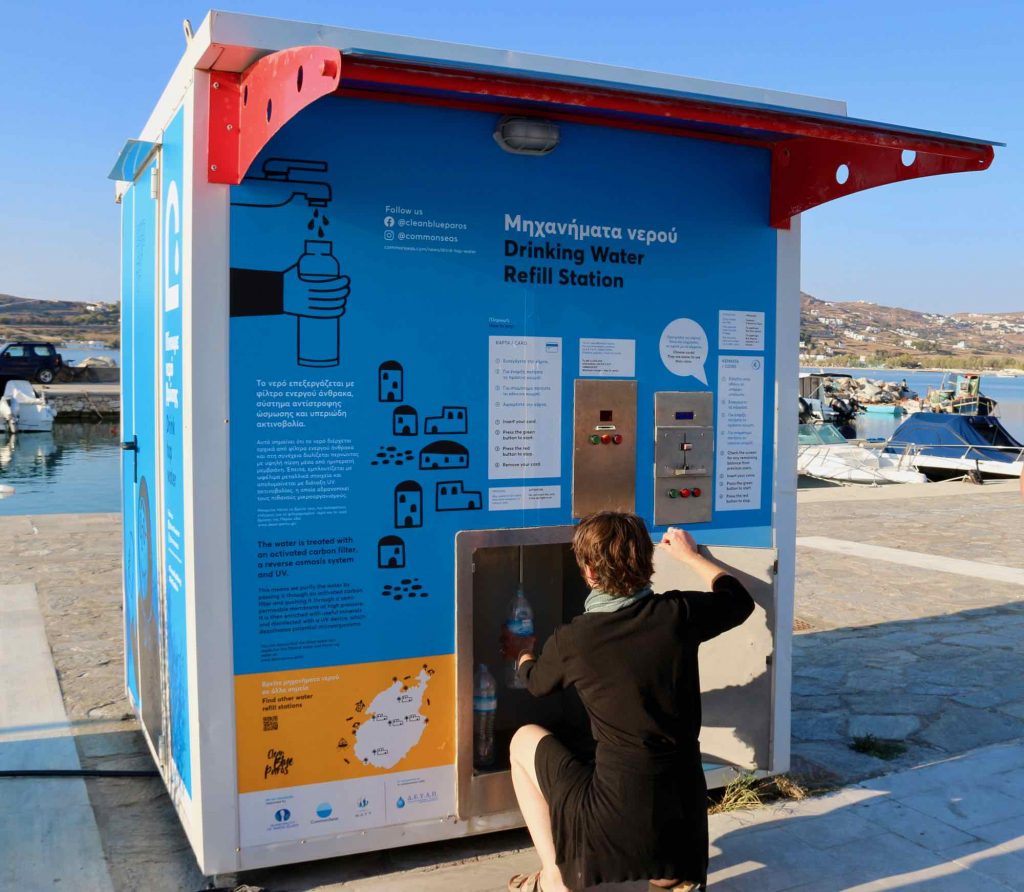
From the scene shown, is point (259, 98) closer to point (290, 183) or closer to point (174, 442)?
point (290, 183)

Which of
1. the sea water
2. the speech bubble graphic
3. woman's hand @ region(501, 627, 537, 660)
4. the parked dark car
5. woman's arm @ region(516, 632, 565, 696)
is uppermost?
the parked dark car

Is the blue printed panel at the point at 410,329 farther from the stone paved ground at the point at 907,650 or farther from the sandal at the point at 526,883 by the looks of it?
the stone paved ground at the point at 907,650

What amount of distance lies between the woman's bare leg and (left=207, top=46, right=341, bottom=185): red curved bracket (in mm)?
2134

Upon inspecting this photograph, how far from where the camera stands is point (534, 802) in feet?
11.0

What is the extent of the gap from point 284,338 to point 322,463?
1.51 ft

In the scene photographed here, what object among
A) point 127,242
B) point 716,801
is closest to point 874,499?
point 716,801

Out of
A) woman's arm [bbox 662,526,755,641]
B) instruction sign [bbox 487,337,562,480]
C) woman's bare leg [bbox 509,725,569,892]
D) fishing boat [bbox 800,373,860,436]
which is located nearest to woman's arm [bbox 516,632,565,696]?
woman's bare leg [bbox 509,725,569,892]

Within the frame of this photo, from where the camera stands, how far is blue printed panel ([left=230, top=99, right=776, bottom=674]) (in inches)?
138

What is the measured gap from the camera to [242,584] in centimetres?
351

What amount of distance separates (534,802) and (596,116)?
2559 mm

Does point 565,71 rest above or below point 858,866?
above

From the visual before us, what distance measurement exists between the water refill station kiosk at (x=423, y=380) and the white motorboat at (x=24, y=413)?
39752mm

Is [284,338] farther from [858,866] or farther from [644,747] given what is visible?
[858,866]

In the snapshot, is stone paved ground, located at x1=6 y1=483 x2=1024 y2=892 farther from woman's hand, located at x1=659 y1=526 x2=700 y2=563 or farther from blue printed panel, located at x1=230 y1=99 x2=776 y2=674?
woman's hand, located at x1=659 y1=526 x2=700 y2=563
